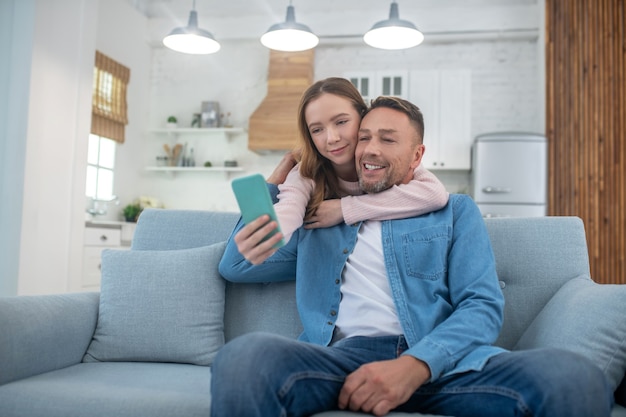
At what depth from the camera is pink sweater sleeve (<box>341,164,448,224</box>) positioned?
5.48 feet

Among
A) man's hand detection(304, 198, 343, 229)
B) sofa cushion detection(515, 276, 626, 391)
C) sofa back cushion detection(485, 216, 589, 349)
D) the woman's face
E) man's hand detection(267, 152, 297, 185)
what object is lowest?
sofa cushion detection(515, 276, 626, 391)

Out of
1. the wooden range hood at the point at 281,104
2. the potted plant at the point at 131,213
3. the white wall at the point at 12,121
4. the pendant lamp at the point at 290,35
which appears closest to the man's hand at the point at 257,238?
the pendant lamp at the point at 290,35

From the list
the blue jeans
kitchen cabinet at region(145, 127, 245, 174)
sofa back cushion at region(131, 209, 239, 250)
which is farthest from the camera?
kitchen cabinet at region(145, 127, 245, 174)

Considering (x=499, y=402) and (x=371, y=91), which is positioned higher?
(x=371, y=91)

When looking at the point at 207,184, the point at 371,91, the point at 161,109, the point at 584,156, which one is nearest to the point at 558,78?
the point at 584,156

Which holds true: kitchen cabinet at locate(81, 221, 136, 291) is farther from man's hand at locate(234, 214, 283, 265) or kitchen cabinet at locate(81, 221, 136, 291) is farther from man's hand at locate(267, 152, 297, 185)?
man's hand at locate(234, 214, 283, 265)

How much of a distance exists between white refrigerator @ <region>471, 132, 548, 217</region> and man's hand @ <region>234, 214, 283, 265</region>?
13.9ft

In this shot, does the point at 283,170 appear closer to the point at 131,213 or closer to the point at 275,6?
the point at 131,213

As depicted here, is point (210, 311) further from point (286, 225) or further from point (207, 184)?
point (207, 184)

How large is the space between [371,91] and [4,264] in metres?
3.65

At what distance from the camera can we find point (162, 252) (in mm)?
1993

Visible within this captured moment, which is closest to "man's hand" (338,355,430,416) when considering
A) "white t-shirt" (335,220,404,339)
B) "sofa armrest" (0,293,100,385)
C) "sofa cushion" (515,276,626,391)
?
"white t-shirt" (335,220,404,339)

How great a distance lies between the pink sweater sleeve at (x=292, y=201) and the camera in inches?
65.6

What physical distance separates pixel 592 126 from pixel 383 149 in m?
4.34
